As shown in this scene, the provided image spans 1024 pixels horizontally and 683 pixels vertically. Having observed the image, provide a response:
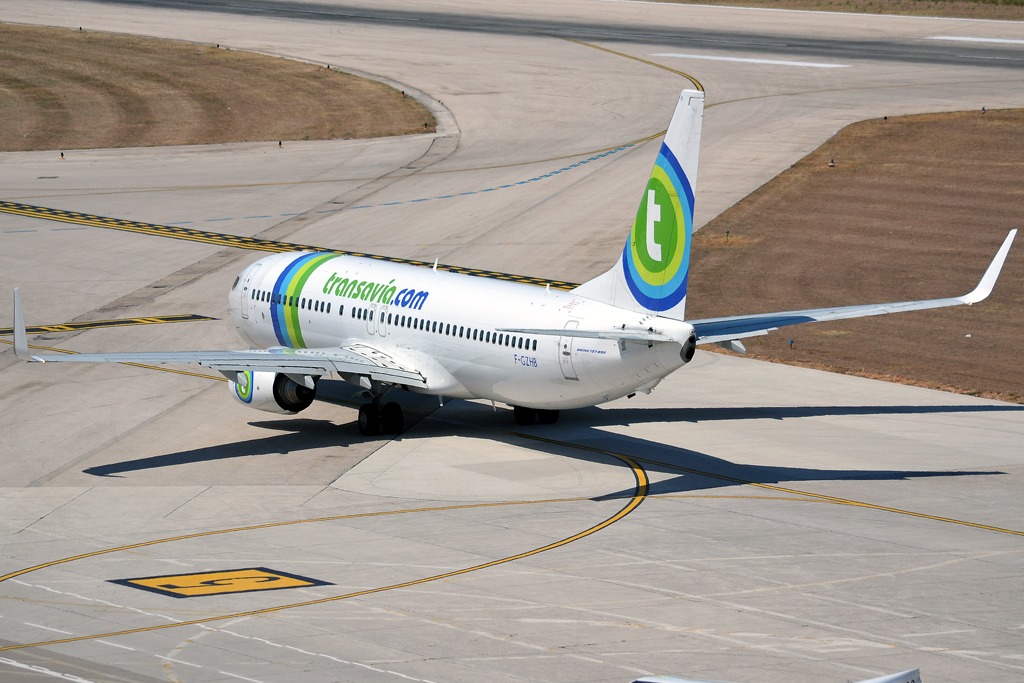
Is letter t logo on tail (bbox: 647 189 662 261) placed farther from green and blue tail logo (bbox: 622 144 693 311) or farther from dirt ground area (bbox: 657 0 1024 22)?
dirt ground area (bbox: 657 0 1024 22)

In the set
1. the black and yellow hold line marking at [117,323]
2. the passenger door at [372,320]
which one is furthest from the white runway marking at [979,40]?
the passenger door at [372,320]

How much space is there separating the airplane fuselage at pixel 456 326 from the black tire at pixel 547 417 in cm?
230

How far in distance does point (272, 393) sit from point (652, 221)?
50.4ft

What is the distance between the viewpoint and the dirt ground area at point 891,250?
55.6 meters

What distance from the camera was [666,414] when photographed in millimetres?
48031

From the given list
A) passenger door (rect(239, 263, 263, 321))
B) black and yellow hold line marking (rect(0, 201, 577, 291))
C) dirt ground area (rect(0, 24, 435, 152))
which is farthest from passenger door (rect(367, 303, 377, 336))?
dirt ground area (rect(0, 24, 435, 152))

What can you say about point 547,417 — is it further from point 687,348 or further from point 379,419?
point 687,348

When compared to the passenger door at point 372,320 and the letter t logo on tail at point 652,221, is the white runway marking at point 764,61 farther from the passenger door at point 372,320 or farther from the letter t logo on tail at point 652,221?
the letter t logo on tail at point 652,221

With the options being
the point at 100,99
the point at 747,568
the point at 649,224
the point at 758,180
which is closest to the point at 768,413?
the point at 649,224

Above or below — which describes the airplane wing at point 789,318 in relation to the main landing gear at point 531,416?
above

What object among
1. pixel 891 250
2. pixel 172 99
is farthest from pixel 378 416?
pixel 172 99

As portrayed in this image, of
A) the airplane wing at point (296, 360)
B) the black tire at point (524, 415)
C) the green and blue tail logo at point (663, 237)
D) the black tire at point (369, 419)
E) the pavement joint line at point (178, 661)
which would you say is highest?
the green and blue tail logo at point (663, 237)

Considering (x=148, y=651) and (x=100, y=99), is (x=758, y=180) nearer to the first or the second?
(x=100, y=99)

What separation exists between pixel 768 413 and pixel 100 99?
78881mm
